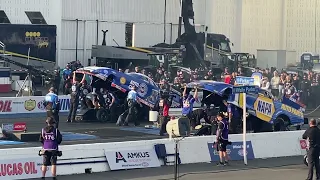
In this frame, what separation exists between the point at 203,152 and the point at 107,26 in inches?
1364

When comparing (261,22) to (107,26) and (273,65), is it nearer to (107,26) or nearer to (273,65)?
(273,65)

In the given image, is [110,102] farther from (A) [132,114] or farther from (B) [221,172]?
(B) [221,172]

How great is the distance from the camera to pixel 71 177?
1786 cm

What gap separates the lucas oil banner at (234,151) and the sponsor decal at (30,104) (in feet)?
38.7

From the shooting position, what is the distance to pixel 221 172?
19234mm

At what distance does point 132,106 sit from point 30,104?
5.17 m

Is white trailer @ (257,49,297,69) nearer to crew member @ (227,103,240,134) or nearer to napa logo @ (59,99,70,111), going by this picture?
napa logo @ (59,99,70,111)

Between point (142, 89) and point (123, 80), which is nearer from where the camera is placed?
point (123, 80)

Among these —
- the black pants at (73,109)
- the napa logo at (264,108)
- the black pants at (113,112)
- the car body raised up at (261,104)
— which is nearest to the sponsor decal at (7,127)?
the black pants at (73,109)

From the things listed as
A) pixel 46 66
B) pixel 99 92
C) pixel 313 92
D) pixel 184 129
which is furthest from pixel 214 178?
pixel 46 66

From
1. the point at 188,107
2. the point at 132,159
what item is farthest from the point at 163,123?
the point at 132,159

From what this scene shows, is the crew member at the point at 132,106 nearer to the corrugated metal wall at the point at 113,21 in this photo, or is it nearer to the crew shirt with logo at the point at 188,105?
the crew shirt with logo at the point at 188,105

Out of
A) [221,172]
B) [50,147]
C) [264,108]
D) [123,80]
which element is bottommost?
[221,172]

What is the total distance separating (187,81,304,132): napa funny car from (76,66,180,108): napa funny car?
3462 mm
